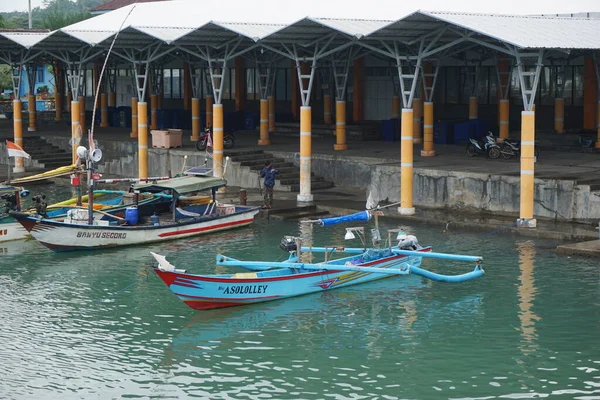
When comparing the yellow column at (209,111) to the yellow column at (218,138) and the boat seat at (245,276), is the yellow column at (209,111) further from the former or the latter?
the boat seat at (245,276)

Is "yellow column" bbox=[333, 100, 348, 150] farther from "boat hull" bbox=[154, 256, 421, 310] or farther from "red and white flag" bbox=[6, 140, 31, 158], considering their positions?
"boat hull" bbox=[154, 256, 421, 310]

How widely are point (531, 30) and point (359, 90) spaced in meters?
19.9

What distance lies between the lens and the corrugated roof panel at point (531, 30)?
86.2 ft

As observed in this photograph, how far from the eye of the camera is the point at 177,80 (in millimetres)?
59188

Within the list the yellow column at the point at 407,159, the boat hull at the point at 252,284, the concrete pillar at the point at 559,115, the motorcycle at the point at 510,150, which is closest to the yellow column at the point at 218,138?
the yellow column at the point at 407,159

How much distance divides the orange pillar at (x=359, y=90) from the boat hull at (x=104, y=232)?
20.2 m

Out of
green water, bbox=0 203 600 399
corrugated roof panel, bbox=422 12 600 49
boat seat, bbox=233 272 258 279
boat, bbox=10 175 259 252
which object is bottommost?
green water, bbox=0 203 600 399

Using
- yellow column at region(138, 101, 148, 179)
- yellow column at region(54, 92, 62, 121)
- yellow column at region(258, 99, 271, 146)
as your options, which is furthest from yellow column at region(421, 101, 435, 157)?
yellow column at region(54, 92, 62, 121)

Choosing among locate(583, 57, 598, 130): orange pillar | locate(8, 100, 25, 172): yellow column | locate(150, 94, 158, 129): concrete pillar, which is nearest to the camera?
locate(583, 57, 598, 130): orange pillar

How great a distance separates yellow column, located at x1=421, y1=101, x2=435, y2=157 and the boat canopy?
928 centimetres

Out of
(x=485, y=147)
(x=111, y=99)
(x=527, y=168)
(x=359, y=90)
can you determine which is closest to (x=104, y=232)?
(x=527, y=168)

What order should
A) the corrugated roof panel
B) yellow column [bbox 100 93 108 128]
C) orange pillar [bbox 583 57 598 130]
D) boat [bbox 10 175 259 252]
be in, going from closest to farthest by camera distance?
boat [bbox 10 175 259 252] < the corrugated roof panel < orange pillar [bbox 583 57 598 130] < yellow column [bbox 100 93 108 128]

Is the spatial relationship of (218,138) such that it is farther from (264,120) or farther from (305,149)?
(264,120)

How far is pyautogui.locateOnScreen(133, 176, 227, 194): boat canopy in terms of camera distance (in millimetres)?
27953
